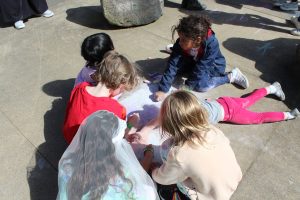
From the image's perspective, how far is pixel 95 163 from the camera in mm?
1944

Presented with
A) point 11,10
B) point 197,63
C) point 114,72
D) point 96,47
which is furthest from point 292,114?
point 11,10

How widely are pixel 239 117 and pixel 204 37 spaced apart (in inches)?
28.7

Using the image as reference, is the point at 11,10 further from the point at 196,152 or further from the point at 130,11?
the point at 196,152

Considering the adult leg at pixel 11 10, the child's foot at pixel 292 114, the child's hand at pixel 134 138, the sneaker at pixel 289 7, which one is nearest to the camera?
the child's hand at pixel 134 138

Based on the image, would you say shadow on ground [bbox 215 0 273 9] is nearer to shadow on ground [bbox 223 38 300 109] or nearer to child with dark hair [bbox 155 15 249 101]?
shadow on ground [bbox 223 38 300 109]

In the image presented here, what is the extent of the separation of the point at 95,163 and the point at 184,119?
57 centimetres

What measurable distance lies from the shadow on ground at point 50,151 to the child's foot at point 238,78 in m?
1.60

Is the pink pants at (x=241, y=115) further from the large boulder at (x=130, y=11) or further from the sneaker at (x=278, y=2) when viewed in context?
the sneaker at (x=278, y=2)

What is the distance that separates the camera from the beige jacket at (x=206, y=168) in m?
1.81

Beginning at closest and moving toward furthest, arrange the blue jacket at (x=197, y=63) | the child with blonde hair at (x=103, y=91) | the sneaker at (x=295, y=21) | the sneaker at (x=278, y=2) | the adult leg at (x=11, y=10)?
the child with blonde hair at (x=103, y=91)
the blue jacket at (x=197, y=63)
the sneaker at (x=295, y=21)
the adult leg at (x=11, y=10)
the sneaker at (x=278, y=2)

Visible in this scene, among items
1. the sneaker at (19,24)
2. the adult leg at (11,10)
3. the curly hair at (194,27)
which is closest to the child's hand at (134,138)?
the curly hair at (194,27)

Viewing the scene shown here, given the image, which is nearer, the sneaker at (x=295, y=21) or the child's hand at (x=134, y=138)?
the child's hand at (x=134, y=138)

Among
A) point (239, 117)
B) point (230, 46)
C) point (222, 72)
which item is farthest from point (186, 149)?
point (230, 46)

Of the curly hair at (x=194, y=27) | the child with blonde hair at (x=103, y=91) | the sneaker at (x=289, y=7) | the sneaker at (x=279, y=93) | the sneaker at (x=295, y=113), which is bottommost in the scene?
the sneaker at (x=295, y=113)
